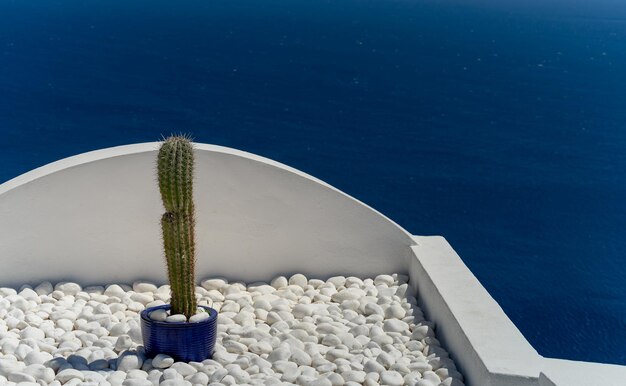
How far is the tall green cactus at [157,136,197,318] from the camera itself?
487 centimetres

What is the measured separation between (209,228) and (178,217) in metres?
1.14

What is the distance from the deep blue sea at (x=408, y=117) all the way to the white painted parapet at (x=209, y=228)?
586cm

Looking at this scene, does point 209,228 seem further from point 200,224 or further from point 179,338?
point 179,338

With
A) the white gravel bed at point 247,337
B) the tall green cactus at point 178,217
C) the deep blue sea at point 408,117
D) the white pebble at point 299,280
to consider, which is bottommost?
the white gravel bed at point 247,337

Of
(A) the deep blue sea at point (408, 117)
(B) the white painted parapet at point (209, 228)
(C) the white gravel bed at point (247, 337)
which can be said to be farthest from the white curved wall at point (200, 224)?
(A) the deep blue sea at point (408, 117)

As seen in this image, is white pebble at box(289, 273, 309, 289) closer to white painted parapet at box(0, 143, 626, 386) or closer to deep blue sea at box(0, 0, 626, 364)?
white painted parapet at box(0, 143, 626, 386)

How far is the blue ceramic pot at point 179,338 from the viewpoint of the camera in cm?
487

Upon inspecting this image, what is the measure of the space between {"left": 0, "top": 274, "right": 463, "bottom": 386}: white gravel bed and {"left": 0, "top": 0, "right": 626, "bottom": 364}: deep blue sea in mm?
6219

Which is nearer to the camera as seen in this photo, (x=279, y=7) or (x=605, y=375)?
(x=605, y=375)

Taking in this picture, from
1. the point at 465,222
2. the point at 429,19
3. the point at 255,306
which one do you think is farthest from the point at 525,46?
the point at 255,306

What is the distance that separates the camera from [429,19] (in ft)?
163

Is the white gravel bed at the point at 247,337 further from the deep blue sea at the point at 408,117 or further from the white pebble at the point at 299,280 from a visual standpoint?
the deep blue sea at the point at 408,117

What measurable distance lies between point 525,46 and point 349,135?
64.1 ft

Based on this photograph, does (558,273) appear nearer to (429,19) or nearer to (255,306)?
(255,306)
